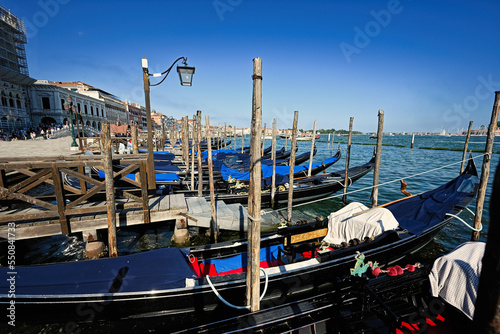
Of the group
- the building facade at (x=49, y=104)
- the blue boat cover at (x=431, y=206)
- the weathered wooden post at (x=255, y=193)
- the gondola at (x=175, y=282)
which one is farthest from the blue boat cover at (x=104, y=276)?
the building facade at (x=49, y=104)

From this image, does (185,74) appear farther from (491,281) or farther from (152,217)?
(491,281)

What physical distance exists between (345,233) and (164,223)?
20.8 feet

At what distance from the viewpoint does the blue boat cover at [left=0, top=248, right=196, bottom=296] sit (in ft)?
10.9

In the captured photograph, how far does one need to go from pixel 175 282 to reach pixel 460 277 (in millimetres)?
4069

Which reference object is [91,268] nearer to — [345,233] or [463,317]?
[345,233]

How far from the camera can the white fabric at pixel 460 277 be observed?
2.91 metres

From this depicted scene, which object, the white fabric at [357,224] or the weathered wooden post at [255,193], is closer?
the weathered wooden post at [255,193]

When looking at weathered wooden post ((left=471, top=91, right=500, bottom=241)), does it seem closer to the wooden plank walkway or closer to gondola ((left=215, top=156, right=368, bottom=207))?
gondola ((left=215, top=156, right=368, bottom=207))

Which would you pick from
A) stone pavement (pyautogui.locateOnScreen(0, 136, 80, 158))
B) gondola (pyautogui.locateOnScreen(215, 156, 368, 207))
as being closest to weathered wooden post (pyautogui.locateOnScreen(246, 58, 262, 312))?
gondola (pyautogui.locateOnScreen(215, 156, 368, 207))

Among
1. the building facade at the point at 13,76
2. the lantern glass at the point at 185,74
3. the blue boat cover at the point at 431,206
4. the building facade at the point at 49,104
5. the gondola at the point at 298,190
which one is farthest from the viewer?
the building facade at the point at 49,104

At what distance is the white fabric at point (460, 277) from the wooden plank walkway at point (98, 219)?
5694 millimetres

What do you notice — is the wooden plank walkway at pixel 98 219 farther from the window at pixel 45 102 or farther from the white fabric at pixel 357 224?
the window at pixel 45 102

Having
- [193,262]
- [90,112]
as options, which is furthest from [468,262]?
[90,112]

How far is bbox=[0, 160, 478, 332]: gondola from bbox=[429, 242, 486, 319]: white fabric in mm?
1403
